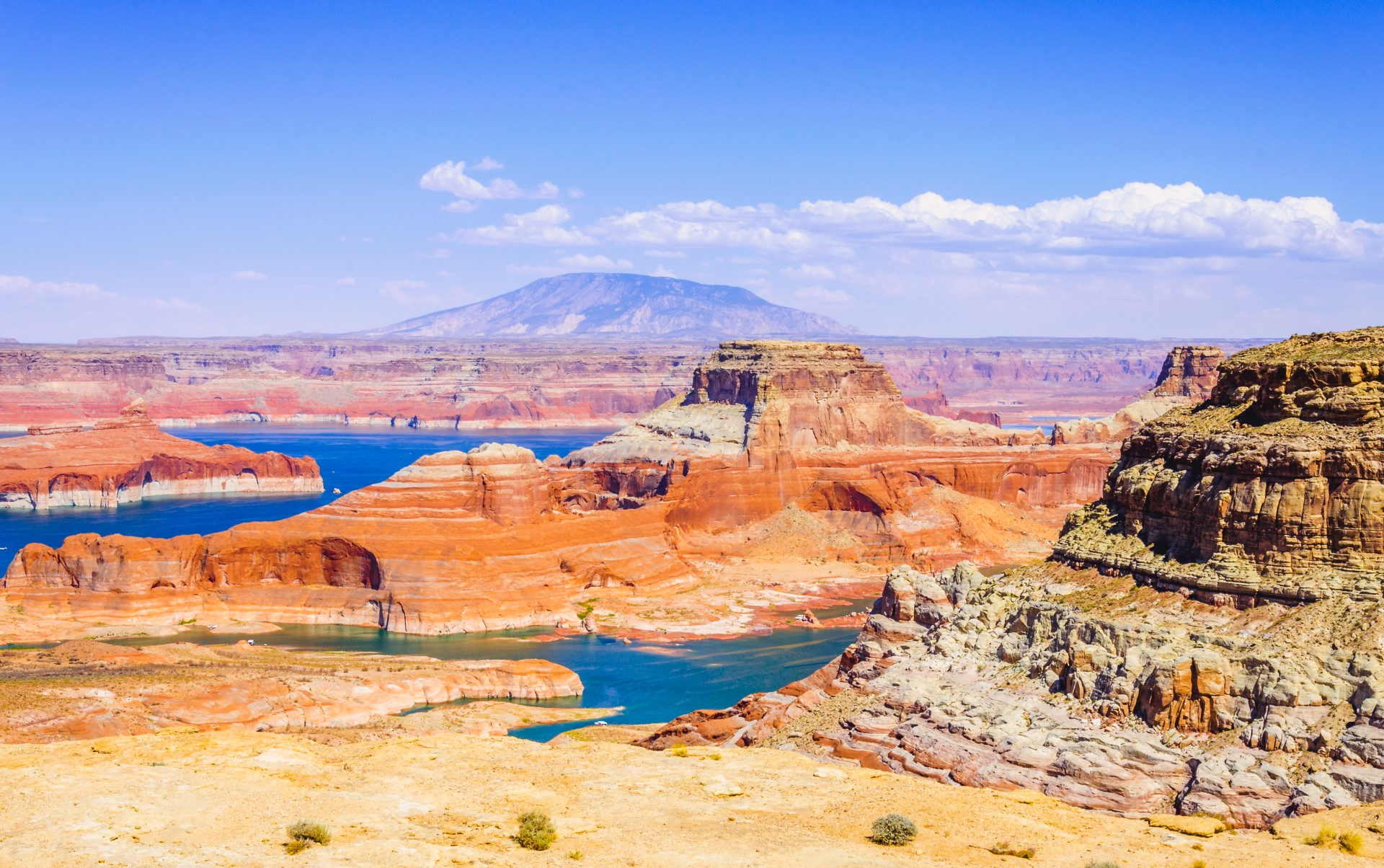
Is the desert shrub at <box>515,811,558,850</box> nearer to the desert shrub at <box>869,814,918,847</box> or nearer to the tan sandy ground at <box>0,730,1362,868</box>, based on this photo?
the tan sandy ground at <box>0,730,1362,868</box>

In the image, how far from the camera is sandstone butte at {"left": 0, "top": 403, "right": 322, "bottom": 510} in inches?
5354

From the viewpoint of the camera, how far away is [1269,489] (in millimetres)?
37406

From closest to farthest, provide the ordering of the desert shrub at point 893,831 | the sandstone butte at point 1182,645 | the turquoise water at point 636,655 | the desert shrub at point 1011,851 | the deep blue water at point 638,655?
the desert shrub at point 1011,851 → the desert shrub at point 893,831 → the sandstone butte at point 1182,645 → the deep blue water at point 638,655 → the turquoise water at point 636,655

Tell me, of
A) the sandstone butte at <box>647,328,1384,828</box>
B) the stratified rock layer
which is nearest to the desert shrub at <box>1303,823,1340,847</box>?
the sandstone butte at <box>647,328,1384,828</box>

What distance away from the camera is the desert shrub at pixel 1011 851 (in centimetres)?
2656

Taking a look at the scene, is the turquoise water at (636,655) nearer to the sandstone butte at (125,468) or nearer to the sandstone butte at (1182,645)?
the sandstone butte at (1182,645)

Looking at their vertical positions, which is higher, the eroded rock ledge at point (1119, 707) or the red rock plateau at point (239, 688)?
the eroded rock ledge at point (1119, 707)

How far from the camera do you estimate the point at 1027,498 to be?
116 meters

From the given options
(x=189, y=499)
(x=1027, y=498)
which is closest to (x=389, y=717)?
(x=1027, y=498)

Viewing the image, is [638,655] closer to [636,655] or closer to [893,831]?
[636,655]

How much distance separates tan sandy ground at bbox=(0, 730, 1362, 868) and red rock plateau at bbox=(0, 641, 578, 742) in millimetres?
15511

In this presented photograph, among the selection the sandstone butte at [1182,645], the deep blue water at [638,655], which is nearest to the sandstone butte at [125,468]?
the deep blue water at [638,655]

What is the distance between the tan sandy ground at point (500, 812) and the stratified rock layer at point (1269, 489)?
10042 mm

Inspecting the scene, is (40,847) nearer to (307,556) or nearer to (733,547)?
(307,556)
